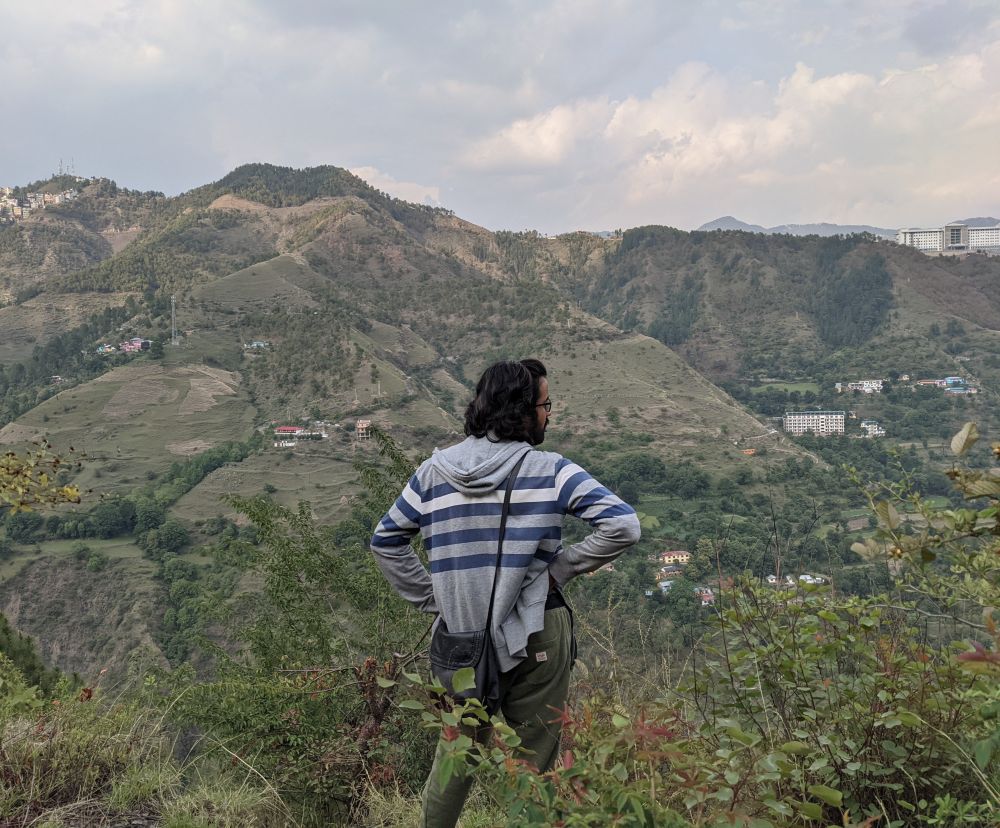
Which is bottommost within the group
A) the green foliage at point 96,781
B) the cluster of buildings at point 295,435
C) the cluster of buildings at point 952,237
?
the cluster of buildings at point 295,435

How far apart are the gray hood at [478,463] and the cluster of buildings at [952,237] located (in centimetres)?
16042

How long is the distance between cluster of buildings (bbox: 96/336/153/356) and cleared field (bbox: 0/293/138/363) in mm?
10541

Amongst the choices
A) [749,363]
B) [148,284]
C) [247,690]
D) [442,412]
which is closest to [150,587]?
[442,412]

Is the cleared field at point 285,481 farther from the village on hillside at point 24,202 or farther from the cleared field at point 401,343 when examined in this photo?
the village on hillside at point 24,202

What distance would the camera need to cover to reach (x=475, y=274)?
104062 mm

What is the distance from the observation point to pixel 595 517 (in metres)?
1.90

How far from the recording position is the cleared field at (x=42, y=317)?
67562 mm

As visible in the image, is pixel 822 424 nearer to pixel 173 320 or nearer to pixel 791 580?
pixel 173 320

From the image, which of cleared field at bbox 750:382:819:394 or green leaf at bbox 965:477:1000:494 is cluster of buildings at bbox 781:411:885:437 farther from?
green leaf at bbox 965:477:1000:494

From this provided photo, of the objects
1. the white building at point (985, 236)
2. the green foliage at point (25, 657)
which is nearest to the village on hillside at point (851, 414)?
the green foliage at point (25, 657)

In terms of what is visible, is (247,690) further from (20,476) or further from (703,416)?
(703,416)

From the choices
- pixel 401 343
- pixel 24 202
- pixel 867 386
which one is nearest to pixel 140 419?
pixel 401 343

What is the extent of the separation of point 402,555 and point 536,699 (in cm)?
52

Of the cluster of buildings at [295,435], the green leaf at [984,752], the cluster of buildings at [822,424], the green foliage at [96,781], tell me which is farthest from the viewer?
the cluster of buildings at [822,424]
